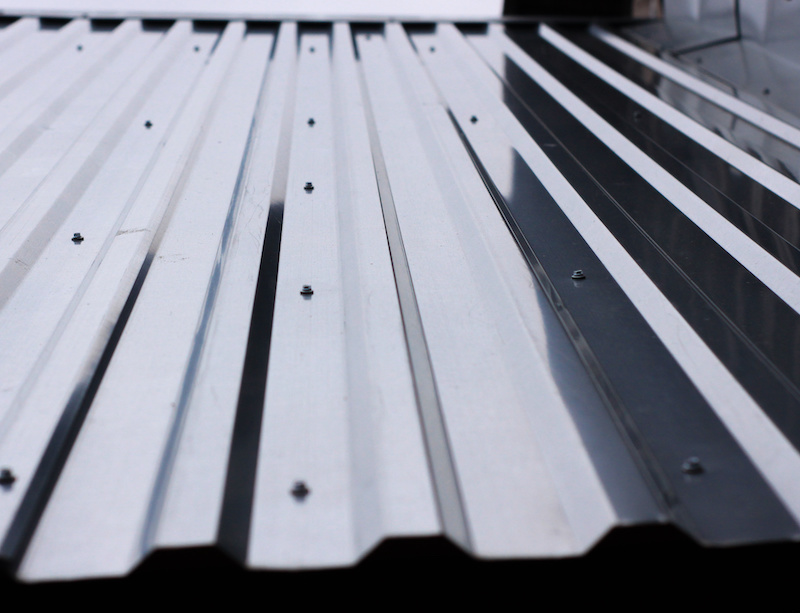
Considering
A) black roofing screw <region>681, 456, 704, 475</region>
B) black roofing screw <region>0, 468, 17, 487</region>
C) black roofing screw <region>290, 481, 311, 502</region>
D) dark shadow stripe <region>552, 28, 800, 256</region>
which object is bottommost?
black roofing screw <region>0, 468, 17, 487</region>

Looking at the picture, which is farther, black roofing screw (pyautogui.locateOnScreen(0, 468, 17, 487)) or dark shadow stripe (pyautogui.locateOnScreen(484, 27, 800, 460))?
dark shadow stripe (pyautogui.locateOnScreen(484, 27, 800, 460))

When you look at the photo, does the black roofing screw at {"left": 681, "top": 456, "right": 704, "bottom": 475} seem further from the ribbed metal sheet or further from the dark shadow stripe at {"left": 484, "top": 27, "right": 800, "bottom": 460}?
the dark shadow stripe at {"left": 484, "top": 27, "right": 800, "bottom": 460}

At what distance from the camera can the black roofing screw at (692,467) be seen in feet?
4.96

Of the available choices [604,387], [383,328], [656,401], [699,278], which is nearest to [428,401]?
[383,328]

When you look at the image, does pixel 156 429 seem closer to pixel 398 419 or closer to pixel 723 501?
pixel 398 419

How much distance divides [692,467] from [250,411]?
100 centimetres

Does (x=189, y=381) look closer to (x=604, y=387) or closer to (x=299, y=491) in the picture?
(x=299, y=491)

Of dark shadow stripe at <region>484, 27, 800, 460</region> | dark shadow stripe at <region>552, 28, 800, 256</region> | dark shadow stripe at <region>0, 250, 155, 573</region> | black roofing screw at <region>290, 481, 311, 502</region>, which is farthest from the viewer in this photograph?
dark shadow stripe at <region>552, 28, 800, 256</region>

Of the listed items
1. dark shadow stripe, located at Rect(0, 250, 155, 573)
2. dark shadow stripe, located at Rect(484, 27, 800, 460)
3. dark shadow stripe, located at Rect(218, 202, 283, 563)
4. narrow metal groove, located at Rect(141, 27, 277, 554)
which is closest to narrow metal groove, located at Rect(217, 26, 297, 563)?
dark shadow stripe, located at Rect(218, 202, 283, 563)

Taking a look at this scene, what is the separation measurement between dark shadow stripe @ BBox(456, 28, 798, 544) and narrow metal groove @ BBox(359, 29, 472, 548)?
1.37 feet

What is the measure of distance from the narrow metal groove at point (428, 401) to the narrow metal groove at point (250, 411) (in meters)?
0.38

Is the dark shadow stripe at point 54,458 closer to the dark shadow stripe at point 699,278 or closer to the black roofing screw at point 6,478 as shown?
the black roofing screw at point 6,478

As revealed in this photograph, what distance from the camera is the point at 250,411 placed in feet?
5.56

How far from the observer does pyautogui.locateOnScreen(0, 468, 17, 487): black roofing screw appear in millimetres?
1476
